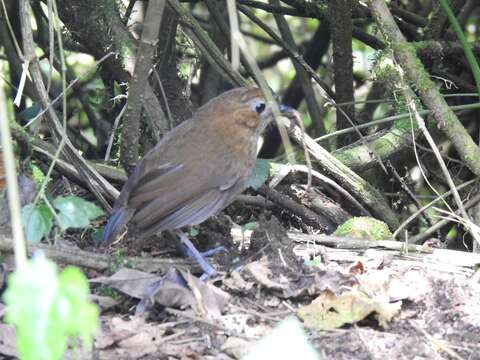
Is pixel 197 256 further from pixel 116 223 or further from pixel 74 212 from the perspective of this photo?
pixel 74 212

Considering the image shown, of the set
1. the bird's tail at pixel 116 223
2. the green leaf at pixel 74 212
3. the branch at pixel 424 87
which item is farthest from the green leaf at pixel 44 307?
the branch at pixel 424 87

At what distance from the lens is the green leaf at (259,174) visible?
4.16 m

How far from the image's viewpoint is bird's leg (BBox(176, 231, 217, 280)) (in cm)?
363

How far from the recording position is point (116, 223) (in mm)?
3793

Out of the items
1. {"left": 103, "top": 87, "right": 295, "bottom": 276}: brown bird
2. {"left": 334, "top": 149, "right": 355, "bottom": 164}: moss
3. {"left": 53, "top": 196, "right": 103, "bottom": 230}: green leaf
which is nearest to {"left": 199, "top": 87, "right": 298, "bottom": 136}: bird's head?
{"left": 103, "top": 87, "right": 295, "bottom": 276}: brown bird

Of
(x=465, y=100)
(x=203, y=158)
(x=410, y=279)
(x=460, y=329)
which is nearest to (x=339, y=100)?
Result: (x=465, y=100)

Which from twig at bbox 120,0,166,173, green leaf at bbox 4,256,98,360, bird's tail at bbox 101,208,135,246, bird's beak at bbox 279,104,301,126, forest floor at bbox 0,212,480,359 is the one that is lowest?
forest floor at bbox 0,212,480,359

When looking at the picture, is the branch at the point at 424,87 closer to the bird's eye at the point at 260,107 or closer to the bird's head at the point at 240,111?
the bird's head at the point at 240,111

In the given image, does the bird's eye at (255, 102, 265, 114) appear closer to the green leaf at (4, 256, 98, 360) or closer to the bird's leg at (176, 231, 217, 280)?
the bird's leg at (176, 231, 217, 280)

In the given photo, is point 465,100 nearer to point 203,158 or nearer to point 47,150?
point 203,158

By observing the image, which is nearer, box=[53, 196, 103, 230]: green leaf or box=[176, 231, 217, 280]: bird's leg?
box=[53, 196, 103, 230]: green leaf

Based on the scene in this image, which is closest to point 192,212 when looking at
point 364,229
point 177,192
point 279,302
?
point 177,192

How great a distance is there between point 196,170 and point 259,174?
0.40 m

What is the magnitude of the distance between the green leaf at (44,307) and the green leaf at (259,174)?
2.43 metres
